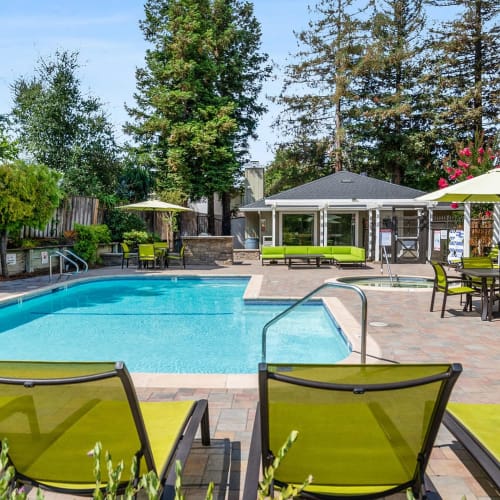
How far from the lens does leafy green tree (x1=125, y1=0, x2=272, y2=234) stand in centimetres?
Result: 2291

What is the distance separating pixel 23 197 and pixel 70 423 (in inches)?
458

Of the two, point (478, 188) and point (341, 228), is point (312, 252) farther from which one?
point (478, 188)

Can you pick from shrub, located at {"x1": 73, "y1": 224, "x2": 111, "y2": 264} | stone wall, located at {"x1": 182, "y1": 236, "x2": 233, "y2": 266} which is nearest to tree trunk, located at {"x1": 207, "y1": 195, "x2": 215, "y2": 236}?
stone wall, located at {"x1": 182, "y1": 236, "x2": 233, "y2": 266}

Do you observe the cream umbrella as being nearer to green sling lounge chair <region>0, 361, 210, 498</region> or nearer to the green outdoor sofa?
green sling lounge chair <region>0, 361, 210, 498</region>

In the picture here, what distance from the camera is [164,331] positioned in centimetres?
784

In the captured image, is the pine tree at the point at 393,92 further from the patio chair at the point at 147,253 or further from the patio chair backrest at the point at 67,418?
the patio chair backrest at the point at 67,418

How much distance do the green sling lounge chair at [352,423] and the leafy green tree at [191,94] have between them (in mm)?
21430

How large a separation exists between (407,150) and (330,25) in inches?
→ 364

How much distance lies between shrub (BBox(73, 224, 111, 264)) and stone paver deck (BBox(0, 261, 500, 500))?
194 inches

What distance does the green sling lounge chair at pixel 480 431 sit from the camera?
202 cm

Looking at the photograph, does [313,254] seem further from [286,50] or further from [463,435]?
[286,50]

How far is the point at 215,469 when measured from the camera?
8.95 feet

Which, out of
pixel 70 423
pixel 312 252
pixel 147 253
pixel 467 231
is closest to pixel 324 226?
pixel 312 252

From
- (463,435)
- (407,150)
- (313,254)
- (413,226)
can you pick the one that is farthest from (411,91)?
(463,435)
